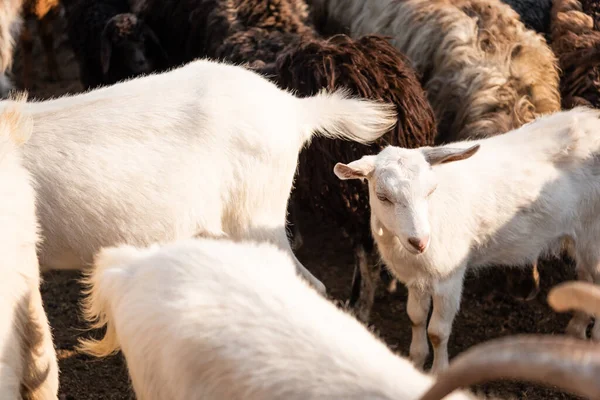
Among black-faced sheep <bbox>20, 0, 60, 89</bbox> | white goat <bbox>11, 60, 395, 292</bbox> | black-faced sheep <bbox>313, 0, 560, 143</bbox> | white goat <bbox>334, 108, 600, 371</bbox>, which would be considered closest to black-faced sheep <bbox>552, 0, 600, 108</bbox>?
black-faced sheep <bbox>313, 0, 560, 143</bbox>

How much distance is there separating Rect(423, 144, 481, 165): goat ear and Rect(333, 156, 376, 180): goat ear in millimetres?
283

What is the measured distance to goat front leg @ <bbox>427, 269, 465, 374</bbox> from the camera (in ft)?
13.6

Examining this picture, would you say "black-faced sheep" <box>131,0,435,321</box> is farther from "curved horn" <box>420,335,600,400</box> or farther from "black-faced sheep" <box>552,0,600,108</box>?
"curved horn" <box>420,335,600,400</box>

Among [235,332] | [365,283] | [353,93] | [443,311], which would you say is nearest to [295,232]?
[365,283]

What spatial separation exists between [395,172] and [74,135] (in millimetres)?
1474

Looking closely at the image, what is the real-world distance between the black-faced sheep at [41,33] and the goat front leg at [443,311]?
5.45 meters

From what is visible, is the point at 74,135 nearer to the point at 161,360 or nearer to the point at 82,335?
the point at 161,360

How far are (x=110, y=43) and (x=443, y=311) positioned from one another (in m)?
3.68

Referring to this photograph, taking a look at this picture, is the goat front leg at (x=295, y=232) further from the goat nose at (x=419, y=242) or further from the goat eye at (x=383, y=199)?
the goat nose at (x=419, y=242)

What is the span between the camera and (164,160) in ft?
11.9

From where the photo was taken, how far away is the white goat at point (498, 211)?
4031 millimetres

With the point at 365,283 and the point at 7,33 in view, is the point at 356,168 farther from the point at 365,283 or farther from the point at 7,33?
the point at 7,33

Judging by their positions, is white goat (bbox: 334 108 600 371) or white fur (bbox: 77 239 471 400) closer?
white fur (bbox: 77 239 471 400)

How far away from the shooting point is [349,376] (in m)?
2.21
